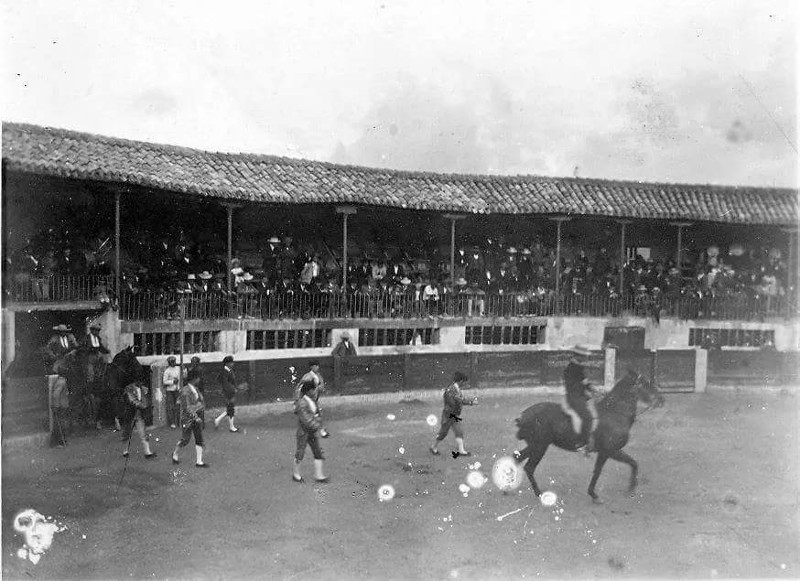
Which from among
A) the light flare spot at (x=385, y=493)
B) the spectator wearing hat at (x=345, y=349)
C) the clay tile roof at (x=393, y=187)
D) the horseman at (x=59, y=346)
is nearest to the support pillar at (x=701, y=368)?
the clay tile roof at (x=393, y=187)

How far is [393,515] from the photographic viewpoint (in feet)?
30.9

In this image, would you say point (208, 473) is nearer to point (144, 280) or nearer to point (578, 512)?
point (578, 512)

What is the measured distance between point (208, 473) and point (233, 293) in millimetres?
6654

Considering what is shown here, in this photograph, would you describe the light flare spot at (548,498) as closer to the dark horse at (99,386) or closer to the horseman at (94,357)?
the dark horse at (99,386)

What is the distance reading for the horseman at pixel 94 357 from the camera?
12.5 meters

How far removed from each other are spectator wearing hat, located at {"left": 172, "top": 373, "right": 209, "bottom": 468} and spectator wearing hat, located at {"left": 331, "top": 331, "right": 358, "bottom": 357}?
5977mm

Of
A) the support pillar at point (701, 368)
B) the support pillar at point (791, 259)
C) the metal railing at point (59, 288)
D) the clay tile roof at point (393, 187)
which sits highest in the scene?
the clay tile roof at point (393, 187)

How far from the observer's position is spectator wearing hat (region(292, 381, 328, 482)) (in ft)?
33.2

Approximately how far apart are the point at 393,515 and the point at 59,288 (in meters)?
8.09

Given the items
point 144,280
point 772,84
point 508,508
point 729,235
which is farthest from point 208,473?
point 729,235

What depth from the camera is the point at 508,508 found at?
378 inches

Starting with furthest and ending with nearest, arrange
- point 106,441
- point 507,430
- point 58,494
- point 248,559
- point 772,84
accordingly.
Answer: point 507,430 → point 106,441 → point 772,84 → point 58,494 → point 248,559

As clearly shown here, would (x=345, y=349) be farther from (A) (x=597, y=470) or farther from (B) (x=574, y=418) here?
(A) (x=597, y=470)

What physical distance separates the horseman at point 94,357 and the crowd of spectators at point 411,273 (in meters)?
1.28
